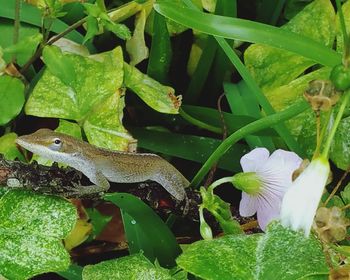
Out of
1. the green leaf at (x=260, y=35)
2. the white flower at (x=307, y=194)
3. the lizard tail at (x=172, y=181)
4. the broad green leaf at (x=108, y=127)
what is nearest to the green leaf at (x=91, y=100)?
the broad green leaf at (x=108, y=127)

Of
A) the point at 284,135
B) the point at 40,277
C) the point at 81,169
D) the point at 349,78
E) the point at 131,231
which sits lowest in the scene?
the point at 40,277

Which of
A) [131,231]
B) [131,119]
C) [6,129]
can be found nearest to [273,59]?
[131,119]

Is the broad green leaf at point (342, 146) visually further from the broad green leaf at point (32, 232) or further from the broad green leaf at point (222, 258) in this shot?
the broad green leaf at point (32, 232)

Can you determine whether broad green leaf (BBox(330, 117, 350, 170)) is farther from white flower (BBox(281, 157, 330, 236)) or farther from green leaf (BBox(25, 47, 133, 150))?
white flower (BBox(281, 157, 330, 236))

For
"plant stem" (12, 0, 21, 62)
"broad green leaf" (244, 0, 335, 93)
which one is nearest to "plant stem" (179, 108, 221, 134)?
"broad green leaf" (244, 0, 335, 93)

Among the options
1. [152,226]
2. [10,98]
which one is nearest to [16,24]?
[10,98]

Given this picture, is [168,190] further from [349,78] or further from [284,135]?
[349,78]
